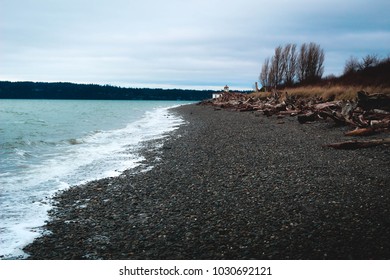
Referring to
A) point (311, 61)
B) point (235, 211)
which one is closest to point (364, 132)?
point (235, 211)

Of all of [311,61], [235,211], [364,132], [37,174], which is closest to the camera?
[235,211]

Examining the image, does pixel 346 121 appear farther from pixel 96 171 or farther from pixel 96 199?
pixel 96 199

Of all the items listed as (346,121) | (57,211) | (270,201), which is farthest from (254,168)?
(346,121)

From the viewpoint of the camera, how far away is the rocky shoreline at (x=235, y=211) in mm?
3971

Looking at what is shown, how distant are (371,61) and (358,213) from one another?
29.8 metres

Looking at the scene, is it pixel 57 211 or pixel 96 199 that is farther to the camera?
pixel 96 199

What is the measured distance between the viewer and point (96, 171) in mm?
9516

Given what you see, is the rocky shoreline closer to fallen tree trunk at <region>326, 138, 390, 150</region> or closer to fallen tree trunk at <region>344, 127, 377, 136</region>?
fallen tree trunk at <region>326, 138, 390, 150</region>

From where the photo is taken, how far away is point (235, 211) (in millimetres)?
5230

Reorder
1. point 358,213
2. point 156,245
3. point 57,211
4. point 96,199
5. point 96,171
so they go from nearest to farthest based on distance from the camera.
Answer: point 156,245
point 358,213
point 57,211
point 96,199
point 96,171

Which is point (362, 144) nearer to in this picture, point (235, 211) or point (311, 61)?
point (235, 211)

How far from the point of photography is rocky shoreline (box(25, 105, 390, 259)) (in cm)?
397

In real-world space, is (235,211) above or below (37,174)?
above

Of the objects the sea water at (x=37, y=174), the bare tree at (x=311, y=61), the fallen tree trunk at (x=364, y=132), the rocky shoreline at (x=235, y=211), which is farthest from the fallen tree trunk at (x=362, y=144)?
the bare tree at (x=311, y=61)
